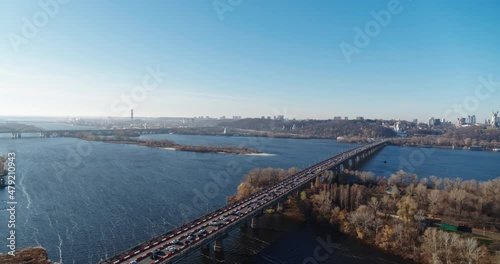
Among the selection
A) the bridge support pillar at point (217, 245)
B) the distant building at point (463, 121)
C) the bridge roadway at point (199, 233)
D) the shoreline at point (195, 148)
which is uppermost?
the distant building at point (463, 121)

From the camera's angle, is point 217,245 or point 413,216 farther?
point 413,216

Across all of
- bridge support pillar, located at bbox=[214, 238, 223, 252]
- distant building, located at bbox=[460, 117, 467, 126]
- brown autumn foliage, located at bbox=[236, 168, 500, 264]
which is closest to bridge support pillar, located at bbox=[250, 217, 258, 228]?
bridge support pillar, located at bbox=[214, 238, 223, 252]

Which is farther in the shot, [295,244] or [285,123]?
[285,123]

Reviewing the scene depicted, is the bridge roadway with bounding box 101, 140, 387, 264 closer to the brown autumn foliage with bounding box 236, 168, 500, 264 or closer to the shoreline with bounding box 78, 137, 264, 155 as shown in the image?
the brown autumn foliage with bounding box 236, 168, 500, 264

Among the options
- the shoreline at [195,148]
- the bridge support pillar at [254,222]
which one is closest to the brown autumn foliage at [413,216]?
the bridge support pillar at [254,222]

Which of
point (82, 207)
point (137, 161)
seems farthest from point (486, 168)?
point (82, 207)

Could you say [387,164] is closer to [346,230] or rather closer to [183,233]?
[346,230]

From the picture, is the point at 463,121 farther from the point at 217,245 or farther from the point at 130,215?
the point at 217,245

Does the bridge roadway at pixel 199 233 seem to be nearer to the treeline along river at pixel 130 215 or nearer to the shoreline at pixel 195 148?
the treeline along river at pixel 130 215

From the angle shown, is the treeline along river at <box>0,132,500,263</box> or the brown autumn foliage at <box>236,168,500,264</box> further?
the treeline along river at <box>0,132,500,263</box>

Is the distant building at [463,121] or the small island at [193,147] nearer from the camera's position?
the small island at [193,147]

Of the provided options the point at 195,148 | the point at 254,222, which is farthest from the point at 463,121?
the point at 254,222
